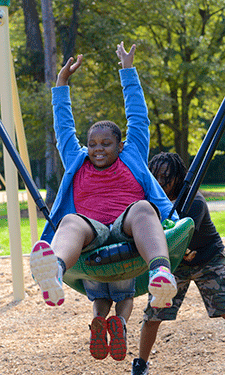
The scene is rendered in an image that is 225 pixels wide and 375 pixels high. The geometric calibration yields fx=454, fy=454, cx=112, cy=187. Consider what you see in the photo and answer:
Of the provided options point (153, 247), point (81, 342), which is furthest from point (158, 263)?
point (81, 342)

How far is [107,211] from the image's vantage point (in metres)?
2.47

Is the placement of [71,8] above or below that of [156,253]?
above

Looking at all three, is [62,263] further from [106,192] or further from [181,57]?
[181,57]

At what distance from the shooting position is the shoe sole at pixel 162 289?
5.92 feet

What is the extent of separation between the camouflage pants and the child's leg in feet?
2.62

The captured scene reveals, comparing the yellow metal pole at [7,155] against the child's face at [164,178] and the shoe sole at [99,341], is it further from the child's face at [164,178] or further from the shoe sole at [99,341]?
the shoe sole at [99,341]

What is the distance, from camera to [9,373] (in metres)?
3.16

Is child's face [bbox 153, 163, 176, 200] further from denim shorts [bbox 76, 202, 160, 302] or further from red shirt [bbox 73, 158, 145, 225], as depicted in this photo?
denim shorts [bbox 76, 202, 160, 302]

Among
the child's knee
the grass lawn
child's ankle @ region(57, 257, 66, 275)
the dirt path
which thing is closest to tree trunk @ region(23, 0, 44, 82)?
the grass lawn

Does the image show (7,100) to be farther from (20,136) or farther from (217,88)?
(217,88)

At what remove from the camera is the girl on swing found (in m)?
1.86

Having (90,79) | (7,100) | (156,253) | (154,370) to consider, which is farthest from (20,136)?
(90,79)

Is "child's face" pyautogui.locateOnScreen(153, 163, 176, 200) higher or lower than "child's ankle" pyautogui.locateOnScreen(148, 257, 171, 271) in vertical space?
higher

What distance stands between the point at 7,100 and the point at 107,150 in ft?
7.01
